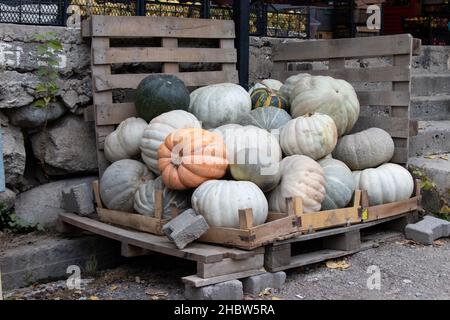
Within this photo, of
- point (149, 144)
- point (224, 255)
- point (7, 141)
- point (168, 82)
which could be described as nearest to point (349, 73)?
point (168, 82)

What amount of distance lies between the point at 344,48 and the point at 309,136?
1.62 m

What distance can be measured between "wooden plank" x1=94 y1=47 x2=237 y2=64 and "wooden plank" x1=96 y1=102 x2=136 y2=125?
0.38 metres

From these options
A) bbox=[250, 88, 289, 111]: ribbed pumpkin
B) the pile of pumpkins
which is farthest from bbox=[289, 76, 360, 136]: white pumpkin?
bbox=[250, 88, 289, 111]: ribbed pumpkin

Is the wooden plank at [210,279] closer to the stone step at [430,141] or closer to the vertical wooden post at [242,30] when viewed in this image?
the stone step at [430,141]

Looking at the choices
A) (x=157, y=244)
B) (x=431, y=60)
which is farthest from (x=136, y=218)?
(x=431, y=60)

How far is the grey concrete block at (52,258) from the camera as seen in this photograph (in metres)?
5.20

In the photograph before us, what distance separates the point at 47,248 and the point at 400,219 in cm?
302

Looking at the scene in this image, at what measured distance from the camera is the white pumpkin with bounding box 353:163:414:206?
5.55 metres

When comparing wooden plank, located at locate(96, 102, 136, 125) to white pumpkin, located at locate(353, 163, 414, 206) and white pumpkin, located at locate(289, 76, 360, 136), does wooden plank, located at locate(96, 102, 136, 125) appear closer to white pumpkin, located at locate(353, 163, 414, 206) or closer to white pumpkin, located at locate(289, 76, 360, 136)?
white pumpkin, located at locate(289, 76, 360, 136)

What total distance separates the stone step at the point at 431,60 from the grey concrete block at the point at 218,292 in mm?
5240

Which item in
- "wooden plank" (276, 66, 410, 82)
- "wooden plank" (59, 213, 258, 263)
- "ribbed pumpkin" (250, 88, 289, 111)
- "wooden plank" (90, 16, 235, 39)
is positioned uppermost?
"wooden plank" (90, 16, 235, 39)

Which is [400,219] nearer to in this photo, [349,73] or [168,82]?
[349,73]

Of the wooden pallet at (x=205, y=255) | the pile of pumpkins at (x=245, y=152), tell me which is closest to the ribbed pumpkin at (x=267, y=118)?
the pile of pumpkins at (x=245, y=152)

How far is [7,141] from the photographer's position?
221 inches
